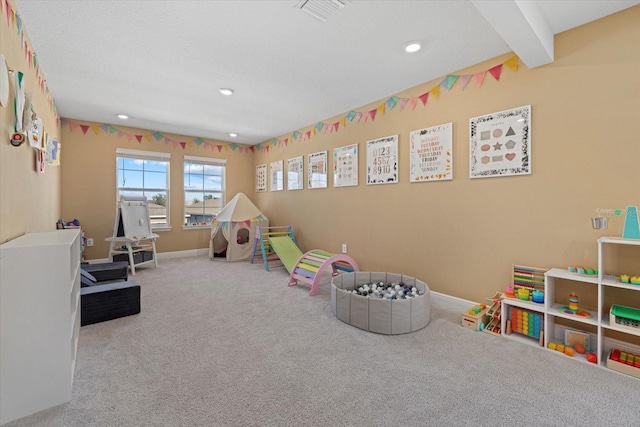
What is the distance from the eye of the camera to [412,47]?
2.48m

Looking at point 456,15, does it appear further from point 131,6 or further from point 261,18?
point 131,6

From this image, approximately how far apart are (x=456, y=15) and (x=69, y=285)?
311 cm

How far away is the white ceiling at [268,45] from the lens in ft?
6.52

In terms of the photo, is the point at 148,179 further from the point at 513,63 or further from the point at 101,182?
the point at 513,63

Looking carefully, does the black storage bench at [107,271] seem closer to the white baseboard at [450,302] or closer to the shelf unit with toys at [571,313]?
the white baseboard at [450,302]

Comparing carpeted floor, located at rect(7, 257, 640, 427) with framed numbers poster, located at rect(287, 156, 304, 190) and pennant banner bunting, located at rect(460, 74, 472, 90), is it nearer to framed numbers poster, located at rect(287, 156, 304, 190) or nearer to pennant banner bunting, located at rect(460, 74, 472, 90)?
pennant banner bunting, located at rect(460, 74, 472, 90)

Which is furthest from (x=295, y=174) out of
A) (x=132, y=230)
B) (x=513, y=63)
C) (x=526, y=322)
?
(x=526, y=322)

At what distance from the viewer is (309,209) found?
4.99 meters

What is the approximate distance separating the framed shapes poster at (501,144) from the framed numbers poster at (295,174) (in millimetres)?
2981


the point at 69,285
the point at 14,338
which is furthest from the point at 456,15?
the point at 14,338

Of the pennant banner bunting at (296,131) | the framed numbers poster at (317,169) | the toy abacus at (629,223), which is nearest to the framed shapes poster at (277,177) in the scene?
the pennant banner bunting at (296,131)

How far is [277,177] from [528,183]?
170 inches

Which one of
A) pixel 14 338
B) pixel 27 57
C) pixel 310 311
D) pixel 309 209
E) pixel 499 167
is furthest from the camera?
pixel 309 209

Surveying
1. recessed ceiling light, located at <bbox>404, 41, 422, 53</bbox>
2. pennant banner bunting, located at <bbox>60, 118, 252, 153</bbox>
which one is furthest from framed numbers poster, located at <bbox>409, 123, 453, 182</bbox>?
pennant banner bunting, located at <bbox>60, 118, 252, 153</bbox>
